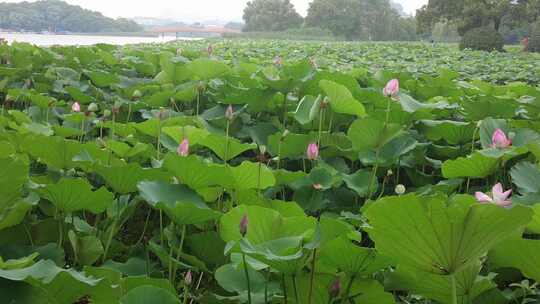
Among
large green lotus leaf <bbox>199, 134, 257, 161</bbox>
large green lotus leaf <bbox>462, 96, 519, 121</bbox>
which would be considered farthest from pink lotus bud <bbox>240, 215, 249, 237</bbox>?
large green lotus leaf <bbox>462, 96, 519, 121</bbox>

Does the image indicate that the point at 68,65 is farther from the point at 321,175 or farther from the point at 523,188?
the point at 523,188

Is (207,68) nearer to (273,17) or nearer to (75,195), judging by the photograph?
(75,195)

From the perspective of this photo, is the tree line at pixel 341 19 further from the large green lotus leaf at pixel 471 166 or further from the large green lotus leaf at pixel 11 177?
the large green lotus leaf at pixel 11 177

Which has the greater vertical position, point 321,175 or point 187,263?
point 321,175

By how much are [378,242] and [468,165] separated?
41 centimetres

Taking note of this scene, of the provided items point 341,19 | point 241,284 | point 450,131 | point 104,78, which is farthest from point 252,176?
point 341,19

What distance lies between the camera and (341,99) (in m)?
1.13

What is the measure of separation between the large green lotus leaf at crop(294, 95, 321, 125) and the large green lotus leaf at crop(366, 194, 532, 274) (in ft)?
1.88

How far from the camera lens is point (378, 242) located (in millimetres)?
527

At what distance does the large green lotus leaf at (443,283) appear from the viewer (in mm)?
569

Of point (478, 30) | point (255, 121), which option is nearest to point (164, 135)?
point (255, 121)

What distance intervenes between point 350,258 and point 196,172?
259 mm

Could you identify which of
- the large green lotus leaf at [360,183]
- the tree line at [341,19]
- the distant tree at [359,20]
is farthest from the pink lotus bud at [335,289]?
the distant tree at [359,20]

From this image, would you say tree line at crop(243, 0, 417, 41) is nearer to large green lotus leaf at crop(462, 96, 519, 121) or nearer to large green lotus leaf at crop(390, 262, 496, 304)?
Answer: large green lotus leaf at crop(462, 96, 519, 121)
